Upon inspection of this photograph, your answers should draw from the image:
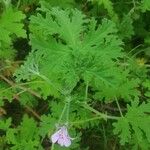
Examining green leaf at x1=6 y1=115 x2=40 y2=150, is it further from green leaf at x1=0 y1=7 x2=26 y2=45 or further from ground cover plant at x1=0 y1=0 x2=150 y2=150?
green leaf at x1=0 y1=7 x2=26 y2=45

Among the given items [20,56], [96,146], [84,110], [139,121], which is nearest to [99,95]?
[84,110]

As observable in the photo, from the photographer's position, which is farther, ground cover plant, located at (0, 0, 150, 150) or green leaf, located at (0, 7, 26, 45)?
green leaf, located at (0, 7, 26, 45)

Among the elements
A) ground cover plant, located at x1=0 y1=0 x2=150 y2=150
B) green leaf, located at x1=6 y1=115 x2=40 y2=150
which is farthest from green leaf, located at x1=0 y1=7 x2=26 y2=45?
green leaf, located at x1=6 y1=115 x2=40 y2=150

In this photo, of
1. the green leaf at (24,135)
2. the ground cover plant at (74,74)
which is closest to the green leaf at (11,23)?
the ground cover plant at (74,74)

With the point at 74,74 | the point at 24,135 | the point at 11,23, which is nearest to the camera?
the point at 74,74

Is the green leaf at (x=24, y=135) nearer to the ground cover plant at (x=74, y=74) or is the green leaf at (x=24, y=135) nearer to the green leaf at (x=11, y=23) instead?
the ground cover plant at (x=74, y=74)

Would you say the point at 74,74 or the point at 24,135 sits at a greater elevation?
the point at 74,74

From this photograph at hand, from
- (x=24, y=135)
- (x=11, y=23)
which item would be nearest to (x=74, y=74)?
(x=11, y=23)

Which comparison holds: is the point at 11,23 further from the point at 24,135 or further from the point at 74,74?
the point at 74,74

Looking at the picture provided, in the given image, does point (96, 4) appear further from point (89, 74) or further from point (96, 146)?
point (89, 74)
